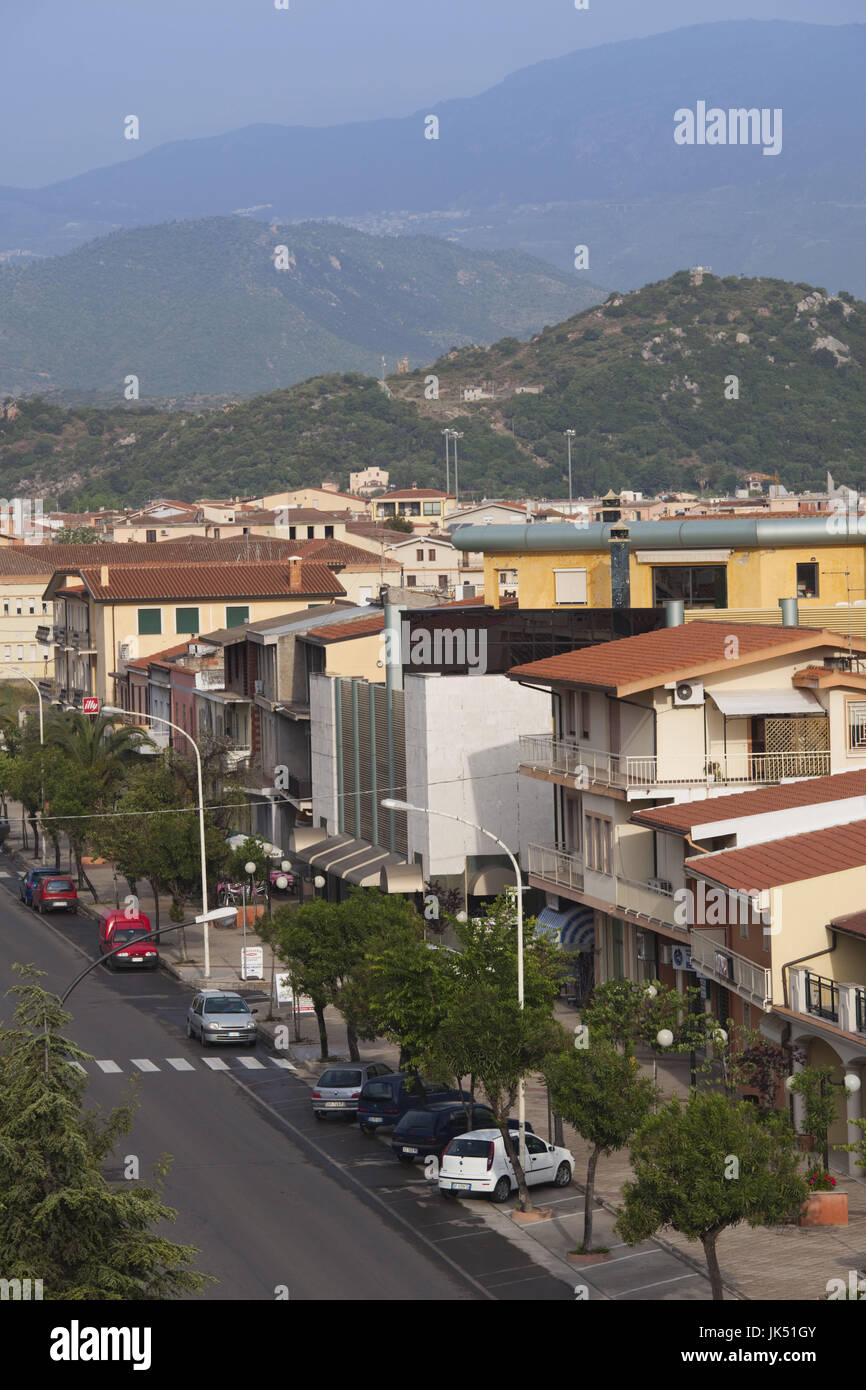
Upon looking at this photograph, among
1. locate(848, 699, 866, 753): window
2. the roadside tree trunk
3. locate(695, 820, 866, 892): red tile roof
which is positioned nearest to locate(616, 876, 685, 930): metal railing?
locate(695, 820, 866, 892): red tile roof

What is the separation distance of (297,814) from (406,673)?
12602 mm

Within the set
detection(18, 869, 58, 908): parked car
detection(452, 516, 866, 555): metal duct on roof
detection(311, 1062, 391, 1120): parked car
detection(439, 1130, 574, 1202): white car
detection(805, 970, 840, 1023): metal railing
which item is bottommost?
detection(18, 869, 58, 908): parked car

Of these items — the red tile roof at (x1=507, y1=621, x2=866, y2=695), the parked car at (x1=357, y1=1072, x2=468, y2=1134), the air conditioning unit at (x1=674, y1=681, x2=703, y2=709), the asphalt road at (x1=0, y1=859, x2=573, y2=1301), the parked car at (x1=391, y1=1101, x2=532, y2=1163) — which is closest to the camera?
the asphalt road at (x1=0, y1=859, x2=573, y2=1301)

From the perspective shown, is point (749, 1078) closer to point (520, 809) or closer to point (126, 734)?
point (520, 809)

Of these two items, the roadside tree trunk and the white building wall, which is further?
the white building wall

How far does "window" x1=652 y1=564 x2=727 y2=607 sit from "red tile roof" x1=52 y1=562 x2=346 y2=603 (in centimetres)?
3765

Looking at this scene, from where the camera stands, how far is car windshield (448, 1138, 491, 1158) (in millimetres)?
36594

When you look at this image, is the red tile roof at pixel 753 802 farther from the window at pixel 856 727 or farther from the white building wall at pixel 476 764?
the white building wall at pixel 476 764

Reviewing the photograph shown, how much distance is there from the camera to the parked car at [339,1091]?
43.4 m

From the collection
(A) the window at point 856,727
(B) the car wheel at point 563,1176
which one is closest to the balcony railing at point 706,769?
(A) the window at point 856,727

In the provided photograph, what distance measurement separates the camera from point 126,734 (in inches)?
3327

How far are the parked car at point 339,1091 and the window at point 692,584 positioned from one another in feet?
86.7

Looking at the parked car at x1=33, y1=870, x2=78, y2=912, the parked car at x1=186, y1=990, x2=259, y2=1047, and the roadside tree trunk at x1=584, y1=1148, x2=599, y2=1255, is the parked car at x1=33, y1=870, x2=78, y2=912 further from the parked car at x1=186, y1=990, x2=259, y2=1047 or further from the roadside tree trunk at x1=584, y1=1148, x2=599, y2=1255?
the roadside tree trunk at x1=584, y1=1148, x2=599, y2=1255
